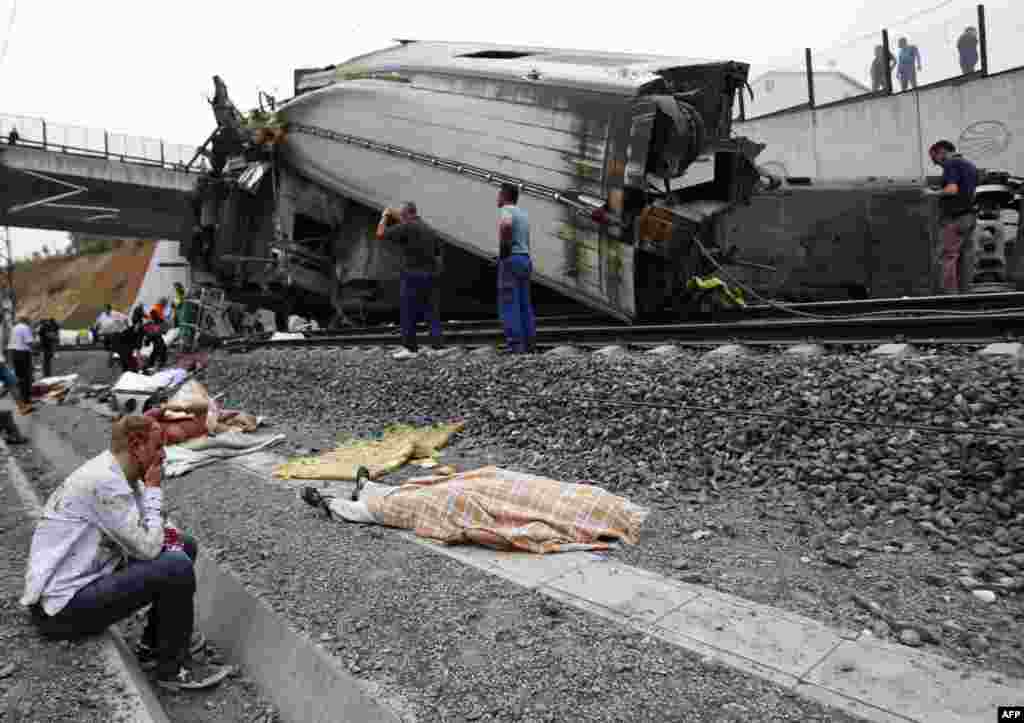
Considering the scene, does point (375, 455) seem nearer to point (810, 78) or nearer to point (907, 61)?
point (907, 61)

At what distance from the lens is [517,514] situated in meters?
3.59

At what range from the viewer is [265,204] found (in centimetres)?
1285

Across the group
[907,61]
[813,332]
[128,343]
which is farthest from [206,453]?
[907,61]

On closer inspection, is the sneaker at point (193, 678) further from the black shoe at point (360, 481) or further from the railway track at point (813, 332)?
the railway track at point (813, 332)

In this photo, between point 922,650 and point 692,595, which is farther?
point 692,595

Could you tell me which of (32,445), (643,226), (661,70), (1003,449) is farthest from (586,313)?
(32,445)

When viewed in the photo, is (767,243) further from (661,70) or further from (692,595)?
(692,595)

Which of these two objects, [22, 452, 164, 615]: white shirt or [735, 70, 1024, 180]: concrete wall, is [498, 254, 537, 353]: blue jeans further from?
[735, 70, 1024, 180]: concrete wall

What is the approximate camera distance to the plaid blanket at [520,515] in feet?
11.4

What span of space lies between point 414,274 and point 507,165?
166 centimetres

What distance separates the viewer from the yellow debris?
524 centimetres

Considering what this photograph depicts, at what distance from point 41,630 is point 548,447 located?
3.08 metres

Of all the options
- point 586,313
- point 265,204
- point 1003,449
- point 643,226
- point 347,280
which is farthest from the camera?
point 265,204

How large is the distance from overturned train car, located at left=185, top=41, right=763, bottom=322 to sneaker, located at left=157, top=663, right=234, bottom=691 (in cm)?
503
